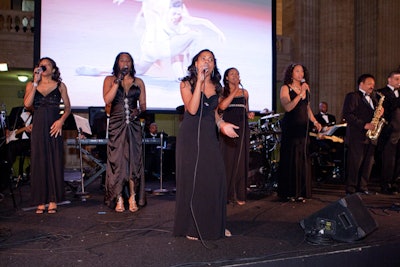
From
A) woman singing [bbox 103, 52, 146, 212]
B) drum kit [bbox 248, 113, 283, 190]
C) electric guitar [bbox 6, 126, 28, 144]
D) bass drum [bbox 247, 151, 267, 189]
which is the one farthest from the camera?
bass drum [bbox 247, 151, 267, 189]

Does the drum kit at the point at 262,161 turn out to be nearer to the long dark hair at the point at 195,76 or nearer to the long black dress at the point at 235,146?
the long black dress at the point at 235,146

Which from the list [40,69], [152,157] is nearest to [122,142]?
[40,69]

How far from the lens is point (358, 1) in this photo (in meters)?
13.8

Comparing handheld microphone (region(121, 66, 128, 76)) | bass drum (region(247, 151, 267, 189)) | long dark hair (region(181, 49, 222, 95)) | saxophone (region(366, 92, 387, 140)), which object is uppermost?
handheld microphone (region(121, 66, 128, 76))

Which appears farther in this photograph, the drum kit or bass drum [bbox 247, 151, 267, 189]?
bass drum [bbox 247, 151, 267, 189]

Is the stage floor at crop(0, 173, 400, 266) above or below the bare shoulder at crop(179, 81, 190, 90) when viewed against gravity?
below

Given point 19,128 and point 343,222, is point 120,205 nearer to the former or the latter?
point 343,222

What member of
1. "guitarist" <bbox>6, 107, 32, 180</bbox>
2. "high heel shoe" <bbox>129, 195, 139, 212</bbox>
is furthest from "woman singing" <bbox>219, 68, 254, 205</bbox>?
"guitarist" <bbox>6, 107, 32, 180</bbox>

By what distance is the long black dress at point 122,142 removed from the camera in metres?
5.19

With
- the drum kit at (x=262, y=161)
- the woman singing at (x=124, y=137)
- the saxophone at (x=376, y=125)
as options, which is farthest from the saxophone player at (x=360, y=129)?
the woman singing at (x=124, y=137)

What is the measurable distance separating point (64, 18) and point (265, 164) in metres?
5.52

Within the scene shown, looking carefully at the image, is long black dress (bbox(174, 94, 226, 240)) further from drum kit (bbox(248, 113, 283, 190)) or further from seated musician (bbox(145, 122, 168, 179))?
seated musician (bbox(145, 122, 168, 179))

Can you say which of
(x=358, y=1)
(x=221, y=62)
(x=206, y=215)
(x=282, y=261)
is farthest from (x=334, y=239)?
(x=358, y=1)

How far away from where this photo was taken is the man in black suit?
22.6ft
